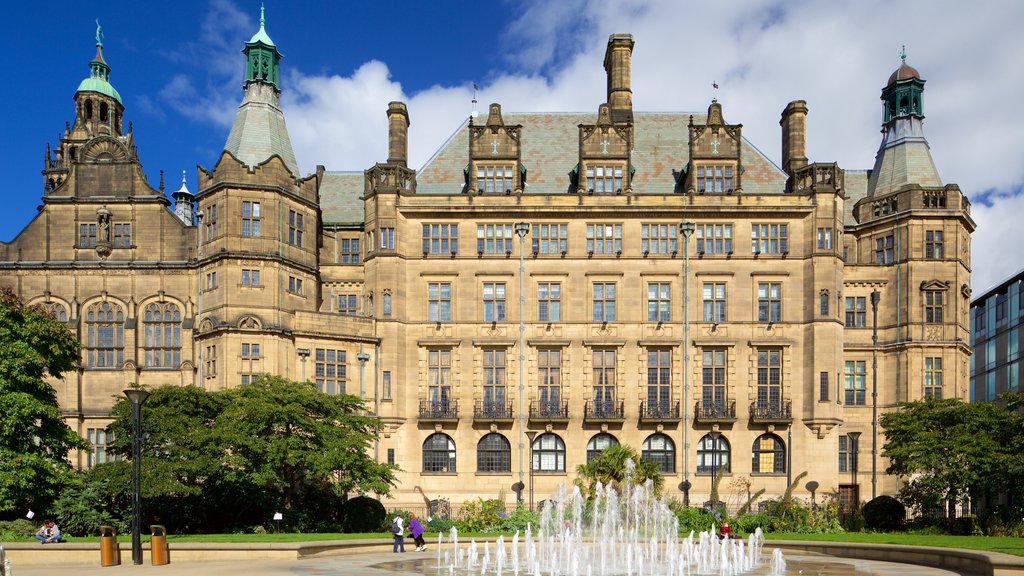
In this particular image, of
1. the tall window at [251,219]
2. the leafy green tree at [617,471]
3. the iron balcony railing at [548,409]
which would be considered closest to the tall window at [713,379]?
the iron balcony railing at [548,409]

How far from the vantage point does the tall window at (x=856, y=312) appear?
2178 inches

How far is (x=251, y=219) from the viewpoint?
4925 centimetres

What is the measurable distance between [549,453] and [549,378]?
13.8ft

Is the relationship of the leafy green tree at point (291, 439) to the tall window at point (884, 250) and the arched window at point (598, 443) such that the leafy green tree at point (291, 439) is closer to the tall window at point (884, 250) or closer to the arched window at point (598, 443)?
the arched window at point (598, 443)

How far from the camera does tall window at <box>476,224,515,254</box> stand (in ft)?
171

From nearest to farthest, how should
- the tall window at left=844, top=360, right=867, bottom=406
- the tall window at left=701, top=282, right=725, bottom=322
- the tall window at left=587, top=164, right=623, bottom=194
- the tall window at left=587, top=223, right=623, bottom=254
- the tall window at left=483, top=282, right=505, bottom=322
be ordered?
the tall window at left=701, top=282, right=725, bottom=322
the tall window at left=483, top=282, right=505, bottom=322
the tall window at left=587, top=223, right=623, bottom=254
the tall window at left=587, top=164, right=623, bottom=194
the tall window at left=844, top=360, right=867, bottom=406

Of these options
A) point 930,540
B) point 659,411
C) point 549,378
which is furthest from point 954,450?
point 549,378

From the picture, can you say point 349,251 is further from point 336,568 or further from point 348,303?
point 336,568

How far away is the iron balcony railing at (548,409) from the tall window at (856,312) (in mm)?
18842

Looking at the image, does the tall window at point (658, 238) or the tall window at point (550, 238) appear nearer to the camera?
the tall window at point (658, 238)

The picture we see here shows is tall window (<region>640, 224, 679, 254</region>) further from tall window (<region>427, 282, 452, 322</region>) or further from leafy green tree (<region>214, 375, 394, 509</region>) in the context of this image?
leafy green tree (<region>214, 375, 394, 509</region>)

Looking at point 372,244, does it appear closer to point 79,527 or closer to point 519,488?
point 519,488

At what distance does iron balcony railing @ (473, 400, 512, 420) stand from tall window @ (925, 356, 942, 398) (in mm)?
25148

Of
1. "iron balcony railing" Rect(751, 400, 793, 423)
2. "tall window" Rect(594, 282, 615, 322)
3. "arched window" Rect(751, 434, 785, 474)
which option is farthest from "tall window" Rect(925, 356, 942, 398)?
"tall window" Rect(594, 282, 615, 322)
